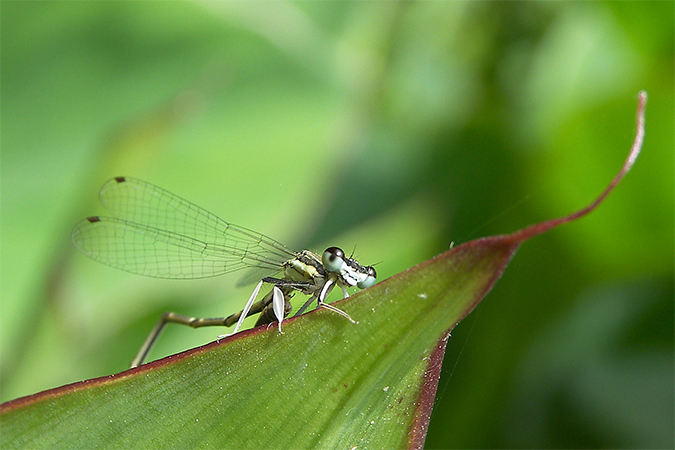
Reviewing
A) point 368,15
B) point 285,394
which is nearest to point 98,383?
point 285,394

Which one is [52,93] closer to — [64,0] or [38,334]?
[64,0]

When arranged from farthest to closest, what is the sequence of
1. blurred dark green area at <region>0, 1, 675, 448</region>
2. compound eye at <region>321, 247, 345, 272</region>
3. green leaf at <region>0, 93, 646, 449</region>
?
blurred dark green area at <region>0, 1, 675, 448</region>, compound eye at <region>321, 247, 345, 272</region>, green leaf at <region>0, 93, 646, 449</region>

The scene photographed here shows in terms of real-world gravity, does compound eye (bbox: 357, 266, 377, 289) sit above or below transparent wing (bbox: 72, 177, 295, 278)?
above

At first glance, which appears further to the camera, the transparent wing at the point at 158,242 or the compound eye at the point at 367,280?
the transparent wing at the point at 158,242

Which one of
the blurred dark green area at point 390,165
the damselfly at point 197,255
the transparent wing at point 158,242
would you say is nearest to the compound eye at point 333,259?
the damselfly at point 197,255

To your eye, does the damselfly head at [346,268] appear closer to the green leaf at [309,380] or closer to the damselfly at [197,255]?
the damselfly at [197,255]

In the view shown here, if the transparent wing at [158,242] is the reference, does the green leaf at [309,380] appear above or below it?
above

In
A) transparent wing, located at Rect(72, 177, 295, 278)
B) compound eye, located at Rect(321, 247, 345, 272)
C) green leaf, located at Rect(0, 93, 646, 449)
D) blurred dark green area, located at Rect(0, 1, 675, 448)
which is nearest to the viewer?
green leaf, located at Rect(0, 93, 646, 449)

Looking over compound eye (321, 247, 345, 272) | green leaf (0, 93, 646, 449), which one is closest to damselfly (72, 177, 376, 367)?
compound eye (321, 247, 345, 272)

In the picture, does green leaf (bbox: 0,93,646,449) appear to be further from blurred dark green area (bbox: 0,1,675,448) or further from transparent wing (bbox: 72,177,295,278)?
transparent wing (bbox: 72,177,295,278)
